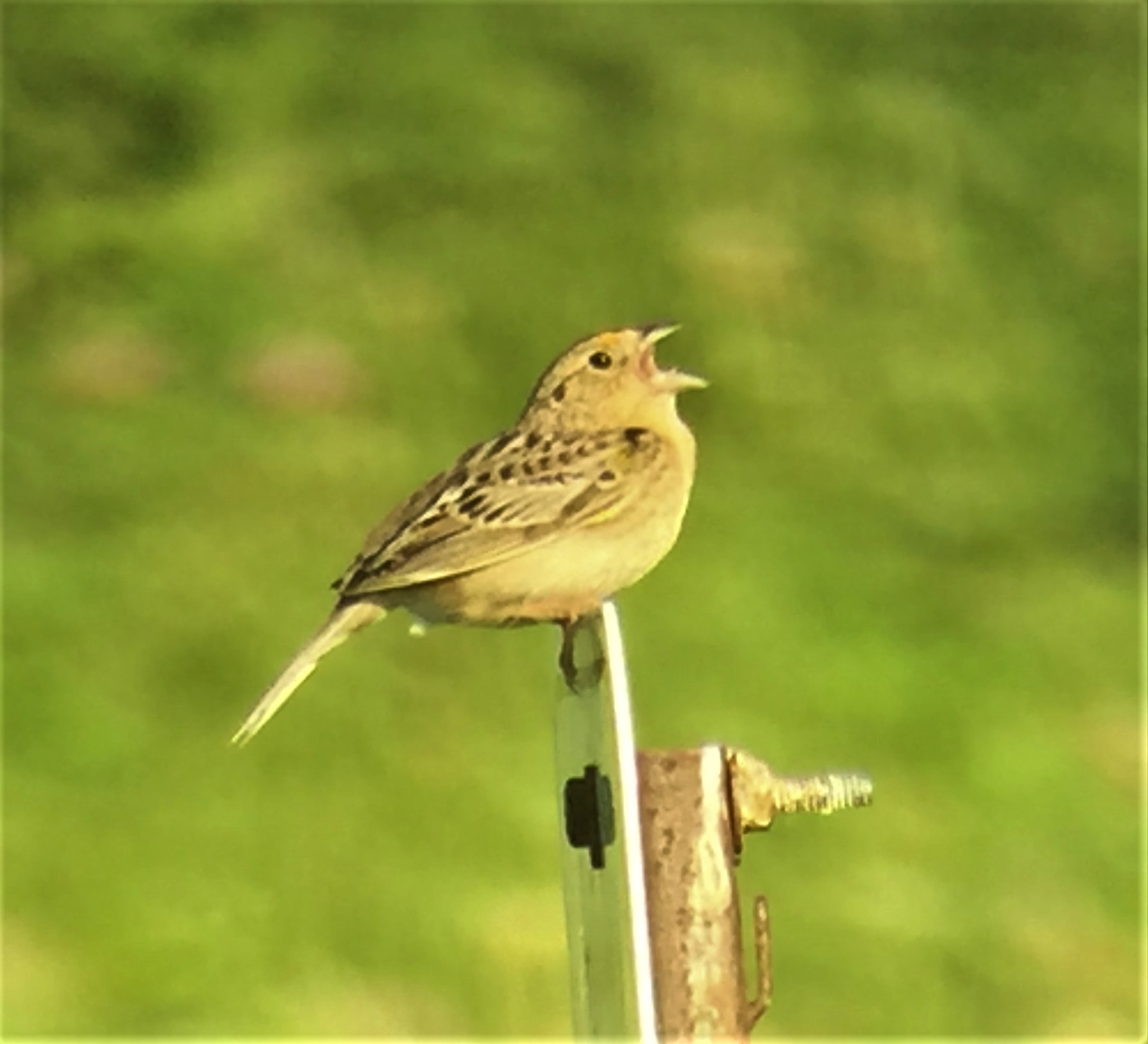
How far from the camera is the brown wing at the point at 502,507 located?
312 cm

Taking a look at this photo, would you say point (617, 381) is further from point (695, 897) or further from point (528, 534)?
point (695, 897)

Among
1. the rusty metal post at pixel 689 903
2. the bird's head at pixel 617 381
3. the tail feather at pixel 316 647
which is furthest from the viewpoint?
the bird's head at pixel 617 381

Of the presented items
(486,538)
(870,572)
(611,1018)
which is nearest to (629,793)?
(611,1018)

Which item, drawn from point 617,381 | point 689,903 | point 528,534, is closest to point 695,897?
point 689,903

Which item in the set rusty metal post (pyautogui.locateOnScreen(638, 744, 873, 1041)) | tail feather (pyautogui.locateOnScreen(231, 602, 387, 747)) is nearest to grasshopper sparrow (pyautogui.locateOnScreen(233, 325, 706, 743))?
tail feather (pyautogui.locateOnScreen(231, 602, 387, 747))

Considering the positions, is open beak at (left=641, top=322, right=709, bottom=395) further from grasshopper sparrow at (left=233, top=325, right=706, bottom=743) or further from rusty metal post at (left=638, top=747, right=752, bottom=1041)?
rusty metal post at (left=638, top=747, right=752, bottom=1041)

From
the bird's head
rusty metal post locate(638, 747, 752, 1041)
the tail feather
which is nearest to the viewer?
rusty metal post locate(638, 747, 752, 1041)

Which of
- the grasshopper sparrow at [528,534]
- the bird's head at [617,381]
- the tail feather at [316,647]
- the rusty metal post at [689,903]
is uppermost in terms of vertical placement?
the bird's head at [617,381]

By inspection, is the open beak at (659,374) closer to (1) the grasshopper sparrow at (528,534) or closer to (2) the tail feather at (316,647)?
(1) the grasshopper sparrow at (528,534)

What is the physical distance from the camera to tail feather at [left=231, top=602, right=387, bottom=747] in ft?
10.0

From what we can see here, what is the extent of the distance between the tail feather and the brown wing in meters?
0.03

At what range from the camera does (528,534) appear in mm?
3168

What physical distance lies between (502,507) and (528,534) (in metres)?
0.06

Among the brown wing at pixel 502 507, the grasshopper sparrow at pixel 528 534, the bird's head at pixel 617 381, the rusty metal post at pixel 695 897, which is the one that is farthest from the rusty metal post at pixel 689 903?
the bird's head at pixel 617 381
